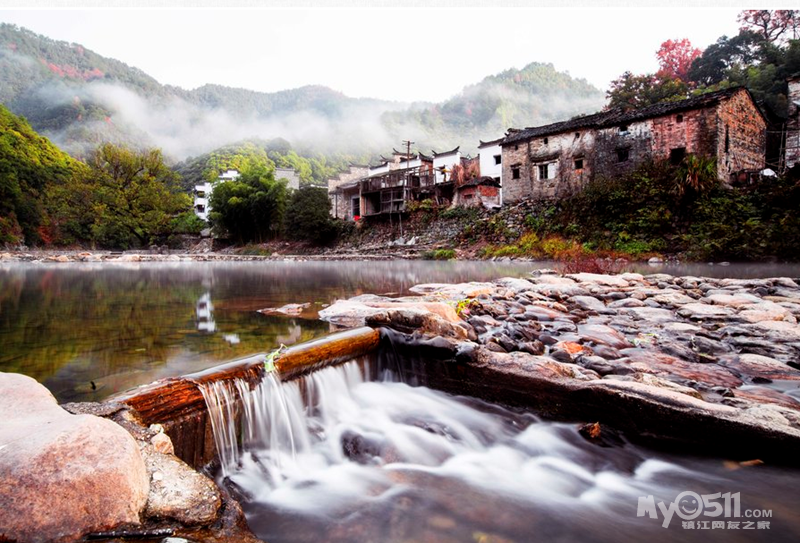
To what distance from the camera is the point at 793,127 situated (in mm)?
21562

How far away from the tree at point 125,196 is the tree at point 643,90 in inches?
1582

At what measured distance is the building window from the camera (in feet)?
87.5

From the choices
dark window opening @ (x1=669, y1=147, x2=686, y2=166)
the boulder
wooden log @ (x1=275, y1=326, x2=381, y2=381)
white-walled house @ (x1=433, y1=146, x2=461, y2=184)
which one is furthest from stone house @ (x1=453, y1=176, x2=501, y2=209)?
the boulder

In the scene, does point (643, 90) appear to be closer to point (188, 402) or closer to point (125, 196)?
point (188, 402)

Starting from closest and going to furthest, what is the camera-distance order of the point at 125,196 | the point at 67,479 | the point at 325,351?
1. the point at 67,479
2. the point at 325,351
3. the point at 125,196

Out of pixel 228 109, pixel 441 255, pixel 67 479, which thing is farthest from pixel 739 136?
pixel 228 109

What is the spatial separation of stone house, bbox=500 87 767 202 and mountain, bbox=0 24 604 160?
6342 cm

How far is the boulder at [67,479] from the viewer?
1.39m

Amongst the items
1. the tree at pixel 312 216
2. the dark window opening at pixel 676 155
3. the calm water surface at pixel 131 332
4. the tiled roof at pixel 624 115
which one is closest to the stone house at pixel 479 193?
the tiled roof at pixel 624 115

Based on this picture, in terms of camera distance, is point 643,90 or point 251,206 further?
point 251,206

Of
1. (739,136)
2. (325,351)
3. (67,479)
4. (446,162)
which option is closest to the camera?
(67,479)

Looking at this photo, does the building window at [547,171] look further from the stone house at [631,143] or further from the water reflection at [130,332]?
the water reflection at [130,332]

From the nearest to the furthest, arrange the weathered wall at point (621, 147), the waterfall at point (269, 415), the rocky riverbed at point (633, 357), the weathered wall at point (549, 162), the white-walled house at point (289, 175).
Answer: the rocky riverbed at point (633, 357) < the waterfall at point (269, 415) < the weathered wall at point (621, 147) < the weathered wall at point (549, 162) < the white-walled house at point (289, 175)

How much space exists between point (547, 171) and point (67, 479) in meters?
28.5
